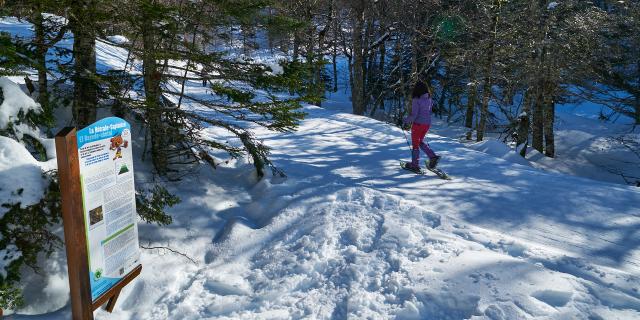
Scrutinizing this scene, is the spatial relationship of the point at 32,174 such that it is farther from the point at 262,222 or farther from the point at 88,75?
the point at 262,222

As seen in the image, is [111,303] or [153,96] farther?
[153,96]

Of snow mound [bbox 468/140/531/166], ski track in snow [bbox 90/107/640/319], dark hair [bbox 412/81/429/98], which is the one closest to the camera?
ski track in snow [bbox 90/107/640/319]

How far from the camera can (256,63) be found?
21.2ft

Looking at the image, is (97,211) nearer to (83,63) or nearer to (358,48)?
(83,63)

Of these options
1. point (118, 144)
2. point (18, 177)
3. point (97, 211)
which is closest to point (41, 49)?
point (18, 177)

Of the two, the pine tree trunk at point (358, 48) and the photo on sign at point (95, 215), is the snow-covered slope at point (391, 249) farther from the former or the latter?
the pine tree trunk at point (358, 48)

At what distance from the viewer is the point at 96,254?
3465 mm

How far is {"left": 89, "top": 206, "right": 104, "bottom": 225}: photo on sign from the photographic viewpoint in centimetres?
335

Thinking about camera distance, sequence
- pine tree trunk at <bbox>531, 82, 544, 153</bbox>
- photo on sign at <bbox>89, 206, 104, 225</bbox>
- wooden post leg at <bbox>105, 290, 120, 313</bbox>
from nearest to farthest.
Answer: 1. photo on sign at <bbox>89, 206, 104, 225</bbox>
2. wooden post leg at <bbox>105, 290, 120, 313</bbox>
3. pine tree trunk at <bbox>531, 82, 544, 153</bbox>

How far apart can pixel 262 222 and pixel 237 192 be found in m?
1.18

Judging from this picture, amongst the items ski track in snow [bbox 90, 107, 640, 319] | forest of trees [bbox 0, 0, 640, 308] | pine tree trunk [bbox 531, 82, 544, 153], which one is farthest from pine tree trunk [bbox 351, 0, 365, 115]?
ski track in snow [bbox 90, 107, 640, 319]

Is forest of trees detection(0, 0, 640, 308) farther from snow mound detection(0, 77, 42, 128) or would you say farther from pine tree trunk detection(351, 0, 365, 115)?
snow mound detection(0, 77, 42, 128)

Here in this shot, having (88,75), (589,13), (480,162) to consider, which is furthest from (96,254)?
(589,13)

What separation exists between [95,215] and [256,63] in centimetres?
374
